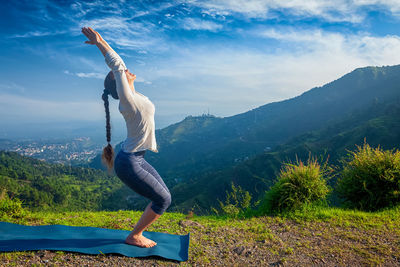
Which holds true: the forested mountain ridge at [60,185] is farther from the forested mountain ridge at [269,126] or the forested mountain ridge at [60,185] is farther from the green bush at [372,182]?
the green bush at [372,182]

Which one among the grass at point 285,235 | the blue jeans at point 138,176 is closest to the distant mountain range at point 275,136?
the grass at point 285,235

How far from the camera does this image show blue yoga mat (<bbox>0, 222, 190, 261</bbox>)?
9.67 feet

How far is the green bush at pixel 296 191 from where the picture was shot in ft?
16.8

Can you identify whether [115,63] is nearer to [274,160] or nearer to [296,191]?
[296,191]

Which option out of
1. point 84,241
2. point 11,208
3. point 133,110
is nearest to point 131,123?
point 133,110

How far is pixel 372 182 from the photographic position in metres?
5.52

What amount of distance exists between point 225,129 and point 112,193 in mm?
99358

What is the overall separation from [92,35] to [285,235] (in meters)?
4.12

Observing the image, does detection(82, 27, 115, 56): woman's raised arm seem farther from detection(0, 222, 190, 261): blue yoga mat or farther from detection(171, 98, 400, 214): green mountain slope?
detection(171, 98, 400, 214): green mountain slope

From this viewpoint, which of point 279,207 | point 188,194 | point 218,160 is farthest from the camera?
point 218,160

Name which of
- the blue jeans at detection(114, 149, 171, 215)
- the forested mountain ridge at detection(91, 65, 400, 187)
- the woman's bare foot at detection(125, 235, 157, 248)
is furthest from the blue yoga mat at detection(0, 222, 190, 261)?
the forested mountain ridge at detection(91, 65, 400, 187)

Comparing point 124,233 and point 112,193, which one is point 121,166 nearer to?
point 124,233

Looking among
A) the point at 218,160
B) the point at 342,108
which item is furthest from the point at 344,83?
the point at 218,160

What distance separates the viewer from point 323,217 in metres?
4.75
